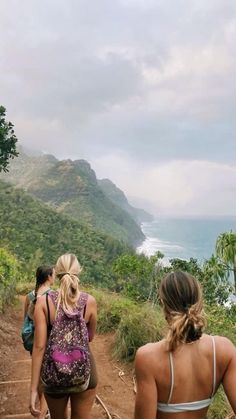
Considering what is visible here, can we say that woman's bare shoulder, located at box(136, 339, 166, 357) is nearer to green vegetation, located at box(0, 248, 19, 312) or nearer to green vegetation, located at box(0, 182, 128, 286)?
green vegetation, located at box(0, 248, 19, 312)

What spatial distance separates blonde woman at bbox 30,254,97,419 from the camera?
2.10 m

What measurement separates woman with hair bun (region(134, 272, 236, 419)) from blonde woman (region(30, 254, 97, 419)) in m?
0.78

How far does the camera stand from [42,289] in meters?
2.79

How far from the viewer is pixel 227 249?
10.4 meters

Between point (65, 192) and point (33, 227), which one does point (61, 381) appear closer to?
point (33, 227)

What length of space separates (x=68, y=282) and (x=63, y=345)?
1.05ft

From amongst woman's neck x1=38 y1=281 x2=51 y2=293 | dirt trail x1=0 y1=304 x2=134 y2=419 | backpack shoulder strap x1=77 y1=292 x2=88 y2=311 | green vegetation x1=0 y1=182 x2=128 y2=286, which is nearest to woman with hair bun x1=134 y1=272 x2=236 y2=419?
backpack shoulder strap x1=77 y1=292 x2=88 y2=311

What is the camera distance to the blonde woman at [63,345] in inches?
82.7

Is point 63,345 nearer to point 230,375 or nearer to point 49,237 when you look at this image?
point 230,375

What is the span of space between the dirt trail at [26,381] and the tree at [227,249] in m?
4.82

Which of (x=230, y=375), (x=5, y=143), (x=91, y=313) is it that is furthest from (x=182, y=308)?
(x=5, y=143)

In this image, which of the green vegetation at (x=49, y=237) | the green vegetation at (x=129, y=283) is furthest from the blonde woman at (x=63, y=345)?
the green vegetation at (x=49, y=237)

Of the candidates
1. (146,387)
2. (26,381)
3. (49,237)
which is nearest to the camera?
(146,387)

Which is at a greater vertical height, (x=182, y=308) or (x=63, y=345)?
(x=182, y=308)
